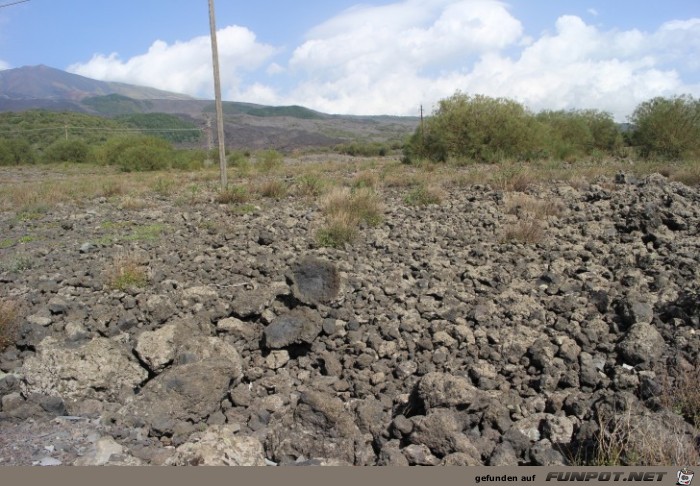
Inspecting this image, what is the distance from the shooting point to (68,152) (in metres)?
40.8

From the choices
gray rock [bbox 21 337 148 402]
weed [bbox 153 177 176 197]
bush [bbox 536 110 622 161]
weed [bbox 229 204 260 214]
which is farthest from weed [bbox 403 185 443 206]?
bush [bbox 536 110 622 161]

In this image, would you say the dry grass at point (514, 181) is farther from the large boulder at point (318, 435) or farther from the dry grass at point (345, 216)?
the large boulder at point (318, 435)

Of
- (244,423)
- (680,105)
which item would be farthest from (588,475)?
(680,105)

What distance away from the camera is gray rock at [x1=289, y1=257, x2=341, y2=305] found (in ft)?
16.5

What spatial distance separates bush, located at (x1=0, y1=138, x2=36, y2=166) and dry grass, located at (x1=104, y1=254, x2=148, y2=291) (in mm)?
40098

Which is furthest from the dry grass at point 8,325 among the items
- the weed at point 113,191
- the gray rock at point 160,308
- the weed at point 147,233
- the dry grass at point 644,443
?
the weed at point 113,191

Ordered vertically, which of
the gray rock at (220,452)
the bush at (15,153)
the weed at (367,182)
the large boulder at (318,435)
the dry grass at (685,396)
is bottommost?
the large boulder at (318,435)

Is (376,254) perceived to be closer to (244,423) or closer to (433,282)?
(433,282)

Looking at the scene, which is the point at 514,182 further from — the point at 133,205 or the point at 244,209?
the point at 133,205

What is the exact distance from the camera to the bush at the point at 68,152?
132ft

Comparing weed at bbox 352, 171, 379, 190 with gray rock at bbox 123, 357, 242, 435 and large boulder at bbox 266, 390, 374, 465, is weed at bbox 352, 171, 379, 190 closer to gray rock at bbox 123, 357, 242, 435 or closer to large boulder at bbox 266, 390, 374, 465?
gray rock at bbox 123, 357, 242, 435

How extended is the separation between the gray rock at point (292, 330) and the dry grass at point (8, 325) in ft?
7.52

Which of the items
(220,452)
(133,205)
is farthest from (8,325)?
(133,205)

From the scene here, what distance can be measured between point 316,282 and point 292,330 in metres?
0.76
